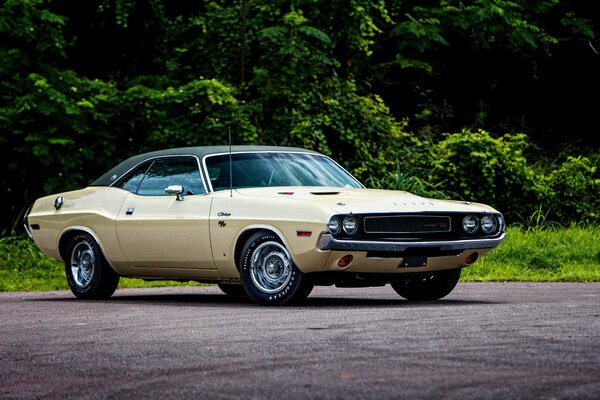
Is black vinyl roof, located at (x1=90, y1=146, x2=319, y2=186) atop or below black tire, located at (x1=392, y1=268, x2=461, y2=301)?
atop

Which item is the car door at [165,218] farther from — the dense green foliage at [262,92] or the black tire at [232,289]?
the dense green foliage at [262,92]

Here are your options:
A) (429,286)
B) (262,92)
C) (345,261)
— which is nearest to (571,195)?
(262,92)

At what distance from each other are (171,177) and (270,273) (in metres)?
1.93

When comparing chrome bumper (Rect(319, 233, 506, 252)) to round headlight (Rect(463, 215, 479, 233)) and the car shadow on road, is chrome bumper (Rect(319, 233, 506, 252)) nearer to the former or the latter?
round headlight (Rect(463, 215, 479, 233))

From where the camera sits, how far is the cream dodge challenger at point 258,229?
10330 millimetres

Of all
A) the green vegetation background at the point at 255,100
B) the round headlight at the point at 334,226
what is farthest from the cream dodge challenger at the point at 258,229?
the green vegetation background at the point at 255,100

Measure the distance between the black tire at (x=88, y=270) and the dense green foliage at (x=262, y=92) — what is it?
7.65 metres

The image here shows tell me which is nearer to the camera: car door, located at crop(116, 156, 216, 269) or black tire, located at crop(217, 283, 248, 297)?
car door, located at crop(116, 156, 216, 269)

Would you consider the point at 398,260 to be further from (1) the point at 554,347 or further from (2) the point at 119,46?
(2) the point at 119,46

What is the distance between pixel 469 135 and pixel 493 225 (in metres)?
10.1

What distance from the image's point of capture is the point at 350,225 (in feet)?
33.5

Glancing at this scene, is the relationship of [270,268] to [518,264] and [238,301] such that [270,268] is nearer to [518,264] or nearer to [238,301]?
[238,301]

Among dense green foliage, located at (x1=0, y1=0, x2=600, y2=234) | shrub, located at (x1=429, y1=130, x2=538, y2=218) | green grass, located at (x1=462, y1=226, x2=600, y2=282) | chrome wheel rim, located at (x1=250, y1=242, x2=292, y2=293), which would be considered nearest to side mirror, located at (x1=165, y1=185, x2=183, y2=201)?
chrome wheel rim, located at (x1=250, y1=242, x2=292, y2=293)

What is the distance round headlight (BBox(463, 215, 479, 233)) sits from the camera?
10977 millimetres
